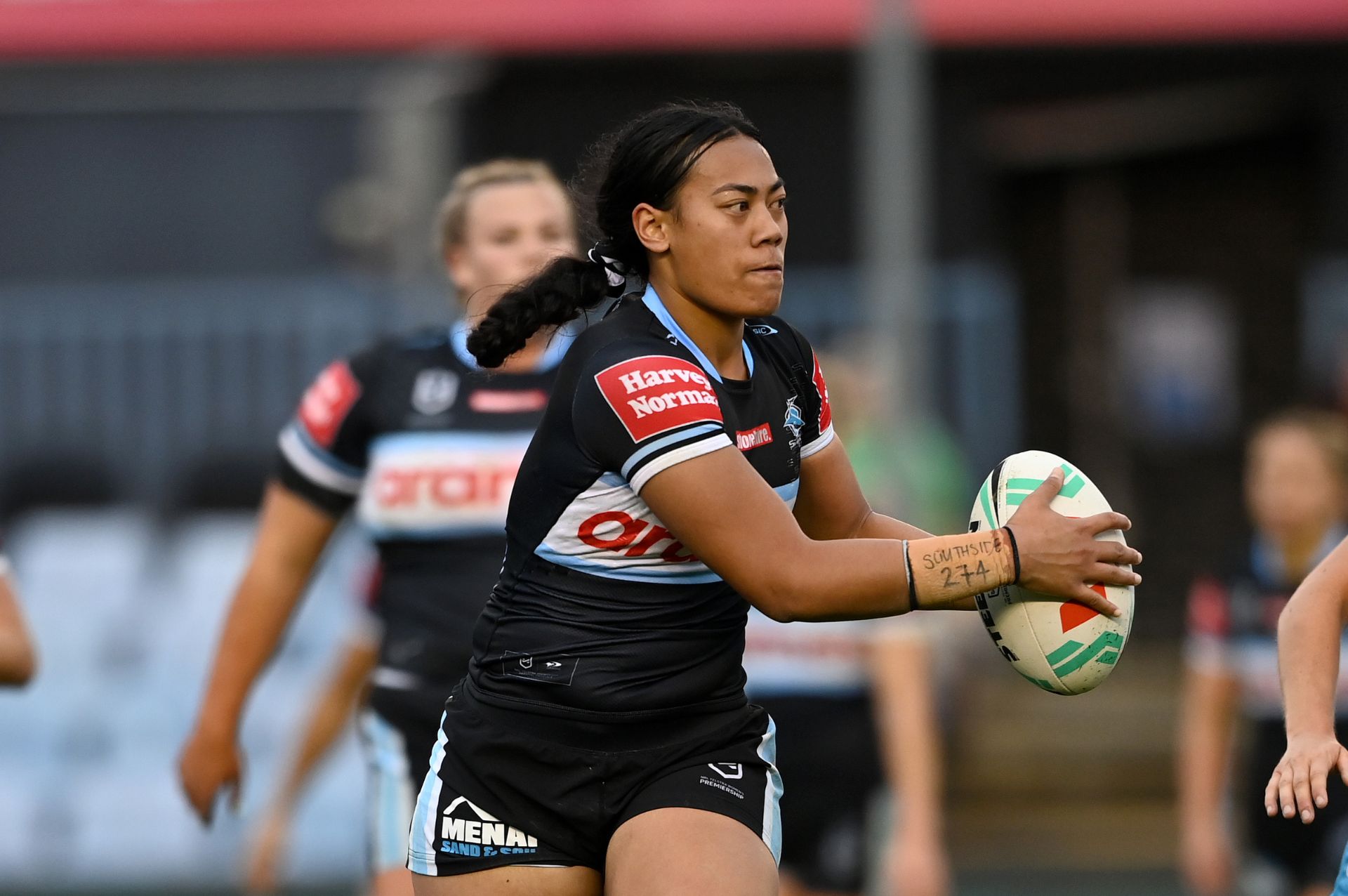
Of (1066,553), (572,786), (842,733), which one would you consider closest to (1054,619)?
(1066,553)

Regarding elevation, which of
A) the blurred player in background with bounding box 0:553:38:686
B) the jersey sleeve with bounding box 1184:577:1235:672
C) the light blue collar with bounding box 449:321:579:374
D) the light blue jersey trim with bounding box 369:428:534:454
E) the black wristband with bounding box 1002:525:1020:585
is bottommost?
the jersey sleeve with bounding box 1184:577:1235:672

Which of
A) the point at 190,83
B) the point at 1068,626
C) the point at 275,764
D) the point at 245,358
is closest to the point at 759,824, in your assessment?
Answer: the point at 1068,626

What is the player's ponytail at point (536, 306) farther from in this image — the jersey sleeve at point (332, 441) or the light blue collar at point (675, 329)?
the jersey sleeve at point (332, 441)

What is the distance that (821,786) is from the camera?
6.33 meters

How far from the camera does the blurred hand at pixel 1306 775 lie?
3.42 m

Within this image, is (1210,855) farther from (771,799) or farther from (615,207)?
(615,207)

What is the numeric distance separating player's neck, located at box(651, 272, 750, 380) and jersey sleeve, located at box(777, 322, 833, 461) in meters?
0.22

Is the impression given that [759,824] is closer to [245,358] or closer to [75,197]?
[245,358]

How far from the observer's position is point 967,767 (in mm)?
11031

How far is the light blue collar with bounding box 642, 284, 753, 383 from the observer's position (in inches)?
144

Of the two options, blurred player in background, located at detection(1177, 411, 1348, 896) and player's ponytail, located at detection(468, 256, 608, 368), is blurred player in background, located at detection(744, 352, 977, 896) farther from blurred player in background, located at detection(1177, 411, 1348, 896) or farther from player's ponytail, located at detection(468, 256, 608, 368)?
player's ponytail, located at detection(468, 256, 608, 368)

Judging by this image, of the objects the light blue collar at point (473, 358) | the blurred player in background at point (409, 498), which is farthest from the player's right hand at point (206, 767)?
the light blue collar at point (473, 358)

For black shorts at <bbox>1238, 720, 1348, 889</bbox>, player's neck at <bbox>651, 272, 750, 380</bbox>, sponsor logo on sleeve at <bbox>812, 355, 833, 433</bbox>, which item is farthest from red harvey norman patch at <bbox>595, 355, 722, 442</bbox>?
black shorts at <bbox>1238, 720, 1348, 889</bbox>

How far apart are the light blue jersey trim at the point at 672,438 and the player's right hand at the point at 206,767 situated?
202 centimetres
